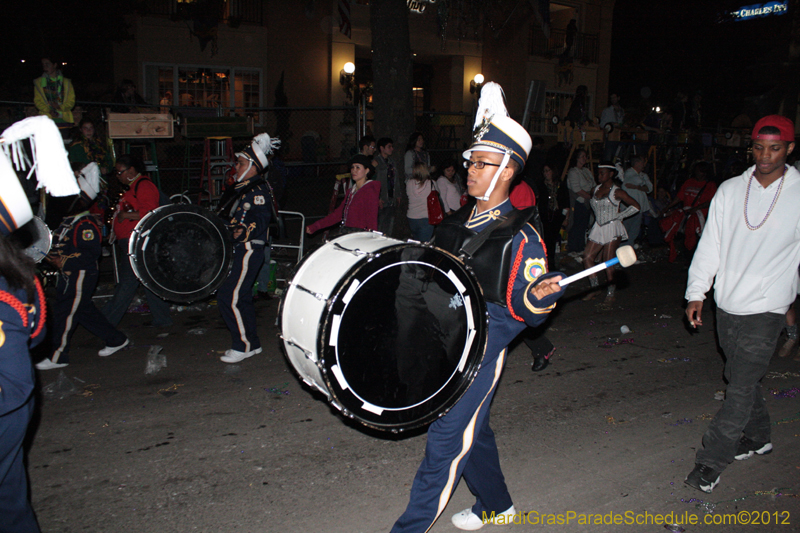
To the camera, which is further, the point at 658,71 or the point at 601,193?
the point at 658,71

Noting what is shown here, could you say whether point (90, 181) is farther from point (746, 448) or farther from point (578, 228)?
point (578, 228)

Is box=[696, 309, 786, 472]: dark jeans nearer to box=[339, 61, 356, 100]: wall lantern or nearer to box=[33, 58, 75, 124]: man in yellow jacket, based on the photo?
box=[33, 58, 75, 124]: man in yellow jacket

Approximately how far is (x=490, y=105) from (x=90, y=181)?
15.2ft

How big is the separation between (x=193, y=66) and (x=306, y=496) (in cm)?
1770

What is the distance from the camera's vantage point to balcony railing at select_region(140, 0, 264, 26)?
58.1 feet

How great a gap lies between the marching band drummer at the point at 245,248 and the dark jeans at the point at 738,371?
157 inches

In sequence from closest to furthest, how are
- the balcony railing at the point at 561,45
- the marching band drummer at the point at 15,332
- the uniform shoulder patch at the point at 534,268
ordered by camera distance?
1. the marching band drummer at the point at 15,332
2. the uniform shoulder patch at the point at 534,268
3. the balcony railing at the point at 561,45

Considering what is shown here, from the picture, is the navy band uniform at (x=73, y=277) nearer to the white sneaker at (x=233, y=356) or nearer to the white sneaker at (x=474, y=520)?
the white sneaker at (x=233, y=356)

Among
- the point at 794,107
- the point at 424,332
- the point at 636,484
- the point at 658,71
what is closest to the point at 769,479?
the point at 636,484

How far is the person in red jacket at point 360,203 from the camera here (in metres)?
6.41

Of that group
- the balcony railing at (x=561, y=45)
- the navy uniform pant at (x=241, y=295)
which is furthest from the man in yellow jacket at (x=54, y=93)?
the balcony railing at (x=561, y=45)

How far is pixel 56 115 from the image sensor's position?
10359 mm

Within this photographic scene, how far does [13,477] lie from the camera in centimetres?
244

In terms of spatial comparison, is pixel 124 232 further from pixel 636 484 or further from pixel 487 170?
pixel 636 484
